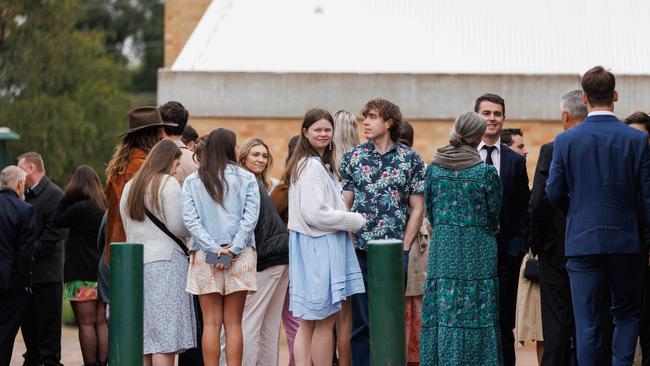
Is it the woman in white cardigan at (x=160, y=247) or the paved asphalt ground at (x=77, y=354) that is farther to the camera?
the paved asphalt ground at (x=77, y=354)

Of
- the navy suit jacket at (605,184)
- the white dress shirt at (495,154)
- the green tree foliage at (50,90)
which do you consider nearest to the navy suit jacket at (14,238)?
the white dress shirt at (495,154)

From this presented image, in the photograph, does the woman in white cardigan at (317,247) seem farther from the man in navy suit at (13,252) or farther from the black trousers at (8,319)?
the black trousers at (8,319)

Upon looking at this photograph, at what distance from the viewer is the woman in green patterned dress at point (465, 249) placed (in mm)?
9336

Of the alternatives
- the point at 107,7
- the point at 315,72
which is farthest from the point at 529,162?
the point at 107,7

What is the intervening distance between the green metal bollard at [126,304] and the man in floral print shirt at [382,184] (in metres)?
2.30

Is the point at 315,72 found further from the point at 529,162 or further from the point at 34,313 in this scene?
the point at 34,313

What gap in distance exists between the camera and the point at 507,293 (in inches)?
396

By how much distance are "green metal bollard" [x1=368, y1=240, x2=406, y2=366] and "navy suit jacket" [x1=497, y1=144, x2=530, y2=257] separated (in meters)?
2.34

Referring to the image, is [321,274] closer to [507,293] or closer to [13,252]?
[507,293]

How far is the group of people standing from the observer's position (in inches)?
342

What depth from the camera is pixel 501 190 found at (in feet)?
30.9

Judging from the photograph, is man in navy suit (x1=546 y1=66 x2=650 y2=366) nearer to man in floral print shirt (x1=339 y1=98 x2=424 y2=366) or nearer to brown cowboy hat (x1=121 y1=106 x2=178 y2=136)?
man in floral print shirt (x1=339 y1=98 x2=424 y2=366)

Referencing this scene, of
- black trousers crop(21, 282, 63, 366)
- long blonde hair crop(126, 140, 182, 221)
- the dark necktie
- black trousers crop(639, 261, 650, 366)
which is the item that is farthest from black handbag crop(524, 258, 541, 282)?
black trousers crop(21, 282, 63, 366)

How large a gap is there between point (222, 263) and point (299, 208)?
2.49 feet
